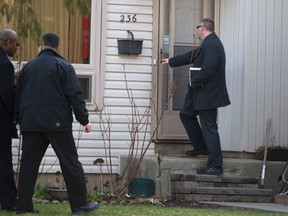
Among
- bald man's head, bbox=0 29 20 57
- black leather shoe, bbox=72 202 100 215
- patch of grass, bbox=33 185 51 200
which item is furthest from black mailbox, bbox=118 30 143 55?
black leather shoe, bbox=72 202 100 215

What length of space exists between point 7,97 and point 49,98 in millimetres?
612

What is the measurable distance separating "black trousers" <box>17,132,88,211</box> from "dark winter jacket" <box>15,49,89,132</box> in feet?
0.43

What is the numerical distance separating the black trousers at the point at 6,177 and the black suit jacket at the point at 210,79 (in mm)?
2913

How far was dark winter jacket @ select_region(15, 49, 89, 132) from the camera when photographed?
26.3 feet

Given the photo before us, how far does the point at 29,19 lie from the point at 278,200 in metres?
3.99

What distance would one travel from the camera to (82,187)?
8.12m

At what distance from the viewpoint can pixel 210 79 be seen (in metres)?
10.5

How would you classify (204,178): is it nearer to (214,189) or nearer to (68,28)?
(214,189)

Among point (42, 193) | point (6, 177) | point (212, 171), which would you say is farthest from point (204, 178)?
point (6, 177)

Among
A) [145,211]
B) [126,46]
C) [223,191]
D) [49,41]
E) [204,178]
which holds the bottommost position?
[145,211]

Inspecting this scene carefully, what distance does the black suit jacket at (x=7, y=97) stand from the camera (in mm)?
8406

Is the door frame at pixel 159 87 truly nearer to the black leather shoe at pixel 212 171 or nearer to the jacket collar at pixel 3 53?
the black leather shoe at pixel 212 171

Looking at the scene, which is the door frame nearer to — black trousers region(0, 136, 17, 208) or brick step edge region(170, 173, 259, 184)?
brick step edge region(170, 173, 259, 184)

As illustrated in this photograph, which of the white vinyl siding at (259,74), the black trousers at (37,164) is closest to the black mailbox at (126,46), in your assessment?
the white vinyl siding at (259,74)
